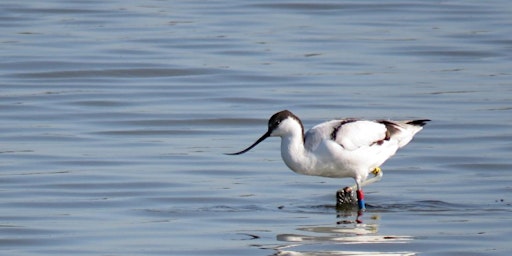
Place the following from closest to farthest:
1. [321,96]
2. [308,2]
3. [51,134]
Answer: [51,134]
[321,96]
[308,2]

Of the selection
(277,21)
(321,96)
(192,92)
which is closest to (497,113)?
(321,96)

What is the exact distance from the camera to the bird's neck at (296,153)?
10.9 m

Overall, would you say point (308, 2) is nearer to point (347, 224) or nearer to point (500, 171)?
point (500, 171)

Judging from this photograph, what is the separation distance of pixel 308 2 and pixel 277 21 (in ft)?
6.56

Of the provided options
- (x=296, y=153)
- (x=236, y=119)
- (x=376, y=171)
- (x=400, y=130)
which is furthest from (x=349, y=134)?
(x=236, y=119)

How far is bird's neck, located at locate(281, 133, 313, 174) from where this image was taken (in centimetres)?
1090

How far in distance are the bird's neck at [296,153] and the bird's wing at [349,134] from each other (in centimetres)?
9

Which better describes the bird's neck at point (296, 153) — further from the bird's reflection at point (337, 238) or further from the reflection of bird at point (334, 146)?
the bird's reflection at point (337, 238)

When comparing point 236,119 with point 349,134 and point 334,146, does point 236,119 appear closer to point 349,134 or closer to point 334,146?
point 349,134

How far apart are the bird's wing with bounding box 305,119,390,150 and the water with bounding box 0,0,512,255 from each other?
53 cm

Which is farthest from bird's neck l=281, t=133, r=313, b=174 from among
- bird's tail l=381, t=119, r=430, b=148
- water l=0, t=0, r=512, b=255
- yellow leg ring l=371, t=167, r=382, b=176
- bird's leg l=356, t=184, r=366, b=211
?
yellow leg ring l=371, t=167, r=382, b=176

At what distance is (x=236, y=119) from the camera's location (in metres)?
15.1

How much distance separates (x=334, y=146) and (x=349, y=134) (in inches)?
7.9

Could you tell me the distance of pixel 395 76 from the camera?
17.6 metres
